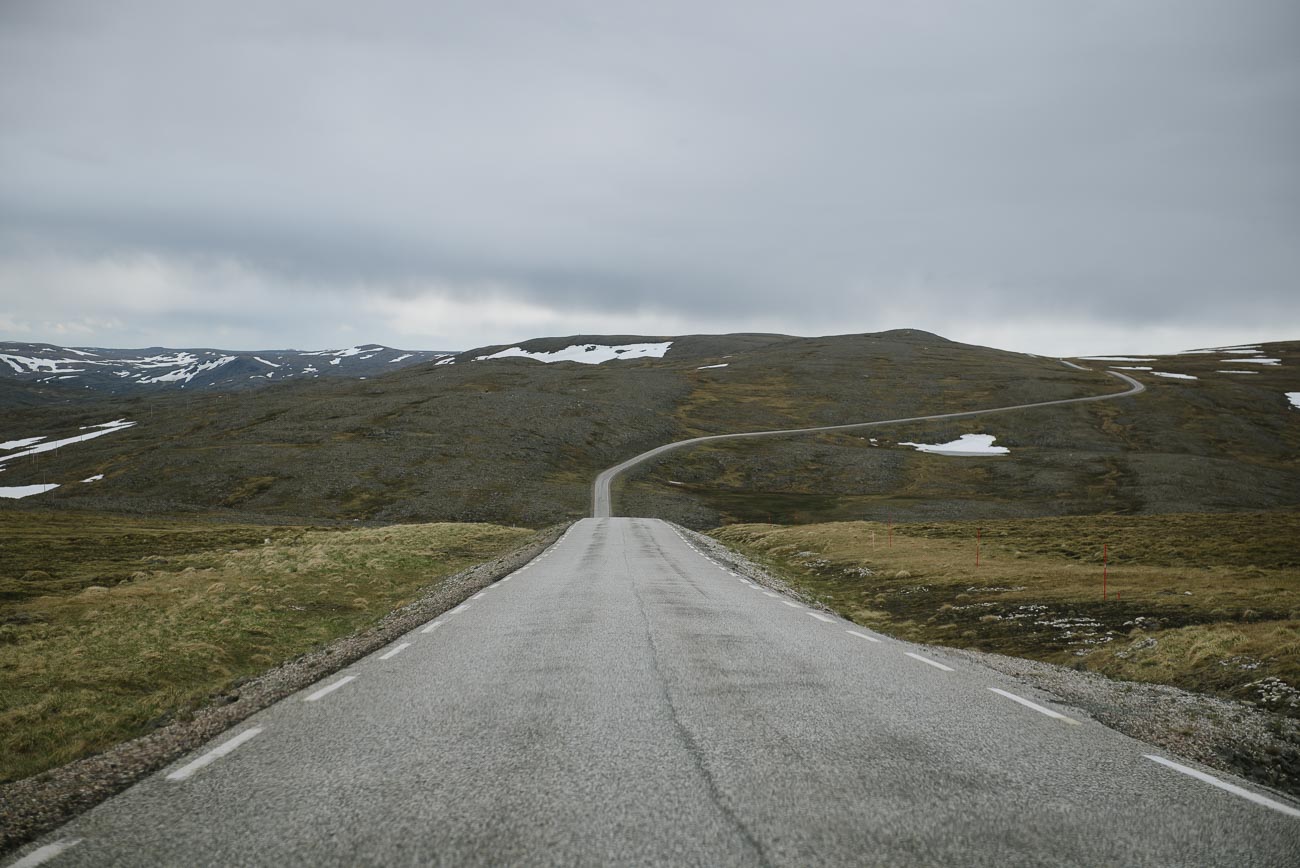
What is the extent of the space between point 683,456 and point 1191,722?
85.1 meters

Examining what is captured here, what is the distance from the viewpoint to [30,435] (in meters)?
134

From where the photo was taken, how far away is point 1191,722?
8.04m

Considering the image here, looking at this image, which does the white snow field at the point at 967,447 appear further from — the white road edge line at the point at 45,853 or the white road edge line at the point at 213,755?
the white road edge line at the point at 45,853

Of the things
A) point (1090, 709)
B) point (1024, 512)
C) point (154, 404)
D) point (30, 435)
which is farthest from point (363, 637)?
point (154, 404)

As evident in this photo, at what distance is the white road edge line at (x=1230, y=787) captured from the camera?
17.6ft

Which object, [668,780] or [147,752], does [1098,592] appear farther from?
[147,752]

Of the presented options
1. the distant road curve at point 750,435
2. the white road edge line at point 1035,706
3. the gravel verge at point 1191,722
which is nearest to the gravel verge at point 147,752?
the white road edge line at point 1035,706

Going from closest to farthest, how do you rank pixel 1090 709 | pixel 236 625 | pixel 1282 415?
pixel 1090 709
pixel 236 625
pixel 1282 415

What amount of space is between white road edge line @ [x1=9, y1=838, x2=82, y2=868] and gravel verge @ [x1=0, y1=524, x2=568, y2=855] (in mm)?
352

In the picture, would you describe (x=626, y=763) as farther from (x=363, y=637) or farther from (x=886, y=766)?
(x=363, y=637)

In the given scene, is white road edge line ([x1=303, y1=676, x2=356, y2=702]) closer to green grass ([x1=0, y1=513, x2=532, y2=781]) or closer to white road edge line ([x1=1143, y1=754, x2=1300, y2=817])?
green grass ([x1=0, y1=513, x2=532, y2=781])

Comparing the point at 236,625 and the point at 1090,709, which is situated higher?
the point at 1090,709

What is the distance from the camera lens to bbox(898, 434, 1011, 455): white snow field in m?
95.6

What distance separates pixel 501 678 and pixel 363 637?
5.17m
